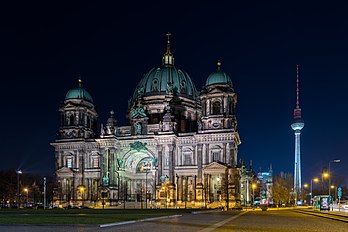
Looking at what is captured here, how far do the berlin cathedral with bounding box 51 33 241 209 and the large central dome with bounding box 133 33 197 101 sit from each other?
282 mm

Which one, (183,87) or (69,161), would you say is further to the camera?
(183,87)

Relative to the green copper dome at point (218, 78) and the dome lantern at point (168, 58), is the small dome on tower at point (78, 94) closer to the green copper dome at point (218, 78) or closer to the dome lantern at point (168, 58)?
the dome lantern at point (168, 58)

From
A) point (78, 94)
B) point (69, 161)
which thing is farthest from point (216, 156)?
point (78, 94)

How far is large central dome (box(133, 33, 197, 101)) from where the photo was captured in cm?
11431

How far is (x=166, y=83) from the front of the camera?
114938 millimetres

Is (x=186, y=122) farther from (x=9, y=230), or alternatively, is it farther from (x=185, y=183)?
(x=9, y=230)

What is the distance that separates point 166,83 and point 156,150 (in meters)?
20.9

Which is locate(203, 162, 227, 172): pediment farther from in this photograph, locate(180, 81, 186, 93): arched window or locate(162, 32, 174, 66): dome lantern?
locate(162, 32, 174, 66): dome lantern

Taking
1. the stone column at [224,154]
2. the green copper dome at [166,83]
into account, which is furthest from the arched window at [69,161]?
the stone column at [224,154]

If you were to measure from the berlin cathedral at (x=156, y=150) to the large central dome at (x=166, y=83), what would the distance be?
0.93 ft

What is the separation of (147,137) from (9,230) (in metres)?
76.2

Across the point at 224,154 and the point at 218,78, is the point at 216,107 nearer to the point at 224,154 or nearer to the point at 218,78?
the point at 218,78

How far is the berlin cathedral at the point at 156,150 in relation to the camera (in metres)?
95.1

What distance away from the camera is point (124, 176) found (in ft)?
344
